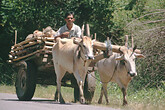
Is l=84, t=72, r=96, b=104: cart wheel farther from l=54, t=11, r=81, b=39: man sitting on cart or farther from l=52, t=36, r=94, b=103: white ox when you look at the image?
l=54, t=11, r=81, b=39: man sitting on cart

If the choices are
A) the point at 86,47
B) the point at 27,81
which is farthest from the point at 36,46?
the point at 86,47

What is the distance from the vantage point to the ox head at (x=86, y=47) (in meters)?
8.84

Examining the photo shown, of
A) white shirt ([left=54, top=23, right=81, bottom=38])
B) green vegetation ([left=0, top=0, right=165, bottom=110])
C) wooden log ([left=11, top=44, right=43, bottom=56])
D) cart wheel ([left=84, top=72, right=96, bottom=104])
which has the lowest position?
cart wheel ([left=84, top=72, right=96, bottom=104])


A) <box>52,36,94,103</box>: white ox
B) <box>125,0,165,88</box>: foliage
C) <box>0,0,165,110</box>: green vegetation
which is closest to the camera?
<box>52,36,94,103</box>: white ox

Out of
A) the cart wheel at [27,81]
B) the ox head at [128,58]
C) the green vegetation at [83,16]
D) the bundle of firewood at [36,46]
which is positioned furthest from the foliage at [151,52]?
the cart wheel at [27,81]

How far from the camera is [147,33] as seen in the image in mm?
12406

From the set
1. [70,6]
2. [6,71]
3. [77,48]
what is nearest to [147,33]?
[77,48]

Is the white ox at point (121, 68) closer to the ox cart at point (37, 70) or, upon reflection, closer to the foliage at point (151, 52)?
the ox cart at point (37, 70)

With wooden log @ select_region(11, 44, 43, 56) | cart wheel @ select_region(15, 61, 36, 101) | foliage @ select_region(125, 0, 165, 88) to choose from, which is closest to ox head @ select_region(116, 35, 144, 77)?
wooden log @ select_region(11, 44, 43, 56)

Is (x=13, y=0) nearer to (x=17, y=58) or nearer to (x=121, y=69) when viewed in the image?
(x=17, y=58)

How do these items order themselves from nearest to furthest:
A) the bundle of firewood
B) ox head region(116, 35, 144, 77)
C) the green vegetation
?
ox head region(116, 35, 144, 77) < the bundle of firewood < the green vegetation

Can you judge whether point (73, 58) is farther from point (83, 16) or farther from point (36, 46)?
point (83, 16)

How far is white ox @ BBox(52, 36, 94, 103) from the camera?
897 cm

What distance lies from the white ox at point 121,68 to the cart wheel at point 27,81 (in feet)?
6.37
